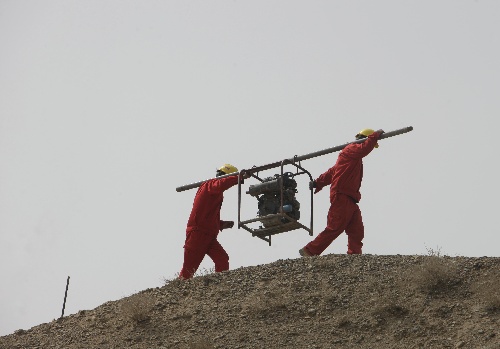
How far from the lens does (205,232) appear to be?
17156 millimetres

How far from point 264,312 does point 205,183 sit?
3.93 meters

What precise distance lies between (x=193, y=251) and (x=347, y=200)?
9.30 feet

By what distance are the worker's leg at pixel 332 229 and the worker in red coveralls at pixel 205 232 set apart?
1.78 metres

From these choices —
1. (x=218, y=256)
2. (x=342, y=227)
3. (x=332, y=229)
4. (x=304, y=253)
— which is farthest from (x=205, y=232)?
(x=342, y=227)

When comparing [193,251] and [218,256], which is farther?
[218,256]

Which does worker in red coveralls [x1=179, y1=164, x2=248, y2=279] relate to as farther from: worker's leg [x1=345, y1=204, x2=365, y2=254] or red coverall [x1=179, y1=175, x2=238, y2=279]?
worker's leg [x1=345, y1=204, x2=365, y2=254]

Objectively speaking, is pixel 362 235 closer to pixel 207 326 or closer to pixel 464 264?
pixel 464 264

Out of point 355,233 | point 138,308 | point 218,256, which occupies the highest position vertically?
point 218,256

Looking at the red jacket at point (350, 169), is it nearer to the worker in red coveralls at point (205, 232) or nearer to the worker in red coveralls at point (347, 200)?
the worker in red coveralls at point (347, 200)

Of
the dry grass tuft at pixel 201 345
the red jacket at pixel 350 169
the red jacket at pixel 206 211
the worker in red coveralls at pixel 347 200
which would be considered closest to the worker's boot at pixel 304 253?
the worker in red coveralls at pixel 347 200

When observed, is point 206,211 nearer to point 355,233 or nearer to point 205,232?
point 205,232

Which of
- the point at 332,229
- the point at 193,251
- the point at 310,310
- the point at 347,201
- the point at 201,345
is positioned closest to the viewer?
the point at 201,345

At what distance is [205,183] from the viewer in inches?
683

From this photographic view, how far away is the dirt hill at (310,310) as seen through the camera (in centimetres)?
1288
